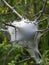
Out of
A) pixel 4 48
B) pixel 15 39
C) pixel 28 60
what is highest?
pixel 15 39

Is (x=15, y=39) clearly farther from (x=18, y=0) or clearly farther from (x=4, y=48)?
(x=18, y=0)

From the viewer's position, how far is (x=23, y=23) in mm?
A: 2334

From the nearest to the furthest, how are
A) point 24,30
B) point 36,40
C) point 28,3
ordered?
point 24,30, point 36,40, point 28,3

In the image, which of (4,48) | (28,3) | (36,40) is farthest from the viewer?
(28,3)

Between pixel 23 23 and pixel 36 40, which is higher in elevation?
pixel 23 23

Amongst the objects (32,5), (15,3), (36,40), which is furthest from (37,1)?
(36,40)

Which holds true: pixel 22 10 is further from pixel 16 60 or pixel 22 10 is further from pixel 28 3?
pixel 16 60

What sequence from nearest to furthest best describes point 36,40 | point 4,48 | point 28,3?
point 36,40 < point 4,48 < point 28,3

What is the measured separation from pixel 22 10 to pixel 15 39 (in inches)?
23.9

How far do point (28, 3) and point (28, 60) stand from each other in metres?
0.65

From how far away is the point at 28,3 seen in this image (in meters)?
2.95

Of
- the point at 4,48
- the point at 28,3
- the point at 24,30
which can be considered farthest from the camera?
the point at 28,3

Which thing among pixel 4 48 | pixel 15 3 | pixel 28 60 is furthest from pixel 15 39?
pixel 15 3

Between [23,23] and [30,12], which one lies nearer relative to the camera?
[23,23]
